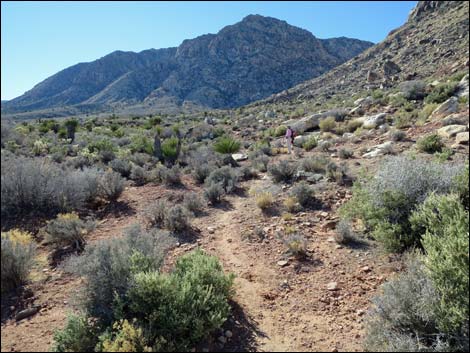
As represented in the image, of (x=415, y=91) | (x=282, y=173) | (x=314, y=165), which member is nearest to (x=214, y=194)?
(x=282, y=173)

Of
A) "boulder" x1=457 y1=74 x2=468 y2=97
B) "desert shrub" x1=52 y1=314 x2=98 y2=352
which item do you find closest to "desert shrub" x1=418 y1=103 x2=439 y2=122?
"boulder" x1=457 y1=74 x2=468 y2=97

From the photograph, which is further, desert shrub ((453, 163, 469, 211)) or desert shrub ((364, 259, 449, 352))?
desert shrub ((453, 163, 469, 211))

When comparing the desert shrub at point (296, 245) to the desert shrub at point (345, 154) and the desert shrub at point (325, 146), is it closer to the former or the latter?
the desert shrub at point (345, 154)

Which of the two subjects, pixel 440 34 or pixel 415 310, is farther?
pixel 440 34

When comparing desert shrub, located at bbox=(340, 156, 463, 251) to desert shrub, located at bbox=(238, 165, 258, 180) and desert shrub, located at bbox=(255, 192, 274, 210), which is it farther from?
desert shrub, located at bbox=(238, 165, 258, 180)

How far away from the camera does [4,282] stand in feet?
14.3

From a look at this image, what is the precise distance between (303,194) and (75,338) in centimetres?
628

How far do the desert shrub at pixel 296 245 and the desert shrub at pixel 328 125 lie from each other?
1306cm

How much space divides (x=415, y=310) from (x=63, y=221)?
600cm

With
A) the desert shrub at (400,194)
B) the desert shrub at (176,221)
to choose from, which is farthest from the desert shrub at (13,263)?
the desert shrub at (400,194)

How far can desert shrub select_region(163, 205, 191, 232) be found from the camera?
282 inches

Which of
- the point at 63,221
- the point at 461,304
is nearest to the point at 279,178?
the point at 63,221

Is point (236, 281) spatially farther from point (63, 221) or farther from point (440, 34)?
point (440, 34)

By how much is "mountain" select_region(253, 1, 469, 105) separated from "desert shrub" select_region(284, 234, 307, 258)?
Result: 70.8 feet
